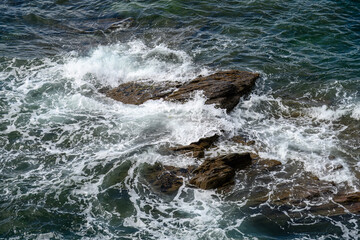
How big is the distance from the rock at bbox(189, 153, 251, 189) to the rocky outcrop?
2448 mm

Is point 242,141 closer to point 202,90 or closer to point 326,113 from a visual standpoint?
point 202,90

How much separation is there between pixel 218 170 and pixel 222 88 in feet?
11.8

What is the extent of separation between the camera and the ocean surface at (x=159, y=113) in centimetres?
903

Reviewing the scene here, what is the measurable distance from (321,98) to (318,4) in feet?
24.9

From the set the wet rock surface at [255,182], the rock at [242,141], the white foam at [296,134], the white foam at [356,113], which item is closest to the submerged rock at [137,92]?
the white foam at [296,134]

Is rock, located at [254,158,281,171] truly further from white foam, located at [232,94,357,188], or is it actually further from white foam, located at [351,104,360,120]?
white foam, located at [351,104,360,120]

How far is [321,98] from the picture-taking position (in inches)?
510

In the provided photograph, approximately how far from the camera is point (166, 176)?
33.2 feet

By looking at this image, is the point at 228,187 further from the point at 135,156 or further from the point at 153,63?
the point at 153,63

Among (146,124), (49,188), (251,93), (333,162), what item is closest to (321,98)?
(251,93)

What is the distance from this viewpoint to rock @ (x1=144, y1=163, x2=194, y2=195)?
982 centimetres

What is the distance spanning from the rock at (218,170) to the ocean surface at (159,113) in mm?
330

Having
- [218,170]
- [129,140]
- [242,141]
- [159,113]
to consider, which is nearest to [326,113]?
[242,141]

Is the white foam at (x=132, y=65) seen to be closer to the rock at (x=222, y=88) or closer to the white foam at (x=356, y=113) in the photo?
the rock at (x=222, y=88)
